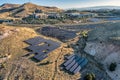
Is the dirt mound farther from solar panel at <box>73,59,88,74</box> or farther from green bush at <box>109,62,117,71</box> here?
solar panel at <box>73,59,88,74</box>

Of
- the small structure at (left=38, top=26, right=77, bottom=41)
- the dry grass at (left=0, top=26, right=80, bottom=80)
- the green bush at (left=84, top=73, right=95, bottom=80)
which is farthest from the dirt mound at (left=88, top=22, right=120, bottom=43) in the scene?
the green bush at (left=84, top=73, right=95, bottom=80)

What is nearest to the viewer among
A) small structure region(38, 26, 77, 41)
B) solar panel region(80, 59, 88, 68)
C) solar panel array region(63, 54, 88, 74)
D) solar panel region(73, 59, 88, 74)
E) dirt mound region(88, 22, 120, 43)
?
solar panel region(73, 59, 88, 74)

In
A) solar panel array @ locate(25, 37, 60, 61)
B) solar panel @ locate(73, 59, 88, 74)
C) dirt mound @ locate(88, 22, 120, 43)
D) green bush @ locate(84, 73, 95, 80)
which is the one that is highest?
dirt mound @ locate(88, 22, 120, 43)

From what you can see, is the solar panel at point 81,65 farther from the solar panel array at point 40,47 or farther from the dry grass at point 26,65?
the solar panel array at point 40,47

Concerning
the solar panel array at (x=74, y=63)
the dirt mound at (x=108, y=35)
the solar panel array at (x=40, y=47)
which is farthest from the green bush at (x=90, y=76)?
the dirt mound at (x=108, y=35)

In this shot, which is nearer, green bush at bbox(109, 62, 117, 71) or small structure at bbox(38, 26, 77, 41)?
green bush at bbox(109, 62, 117, 71)

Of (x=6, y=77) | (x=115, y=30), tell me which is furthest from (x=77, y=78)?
(x=115, y=30)

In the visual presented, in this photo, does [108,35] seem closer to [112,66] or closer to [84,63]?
[112,66]
